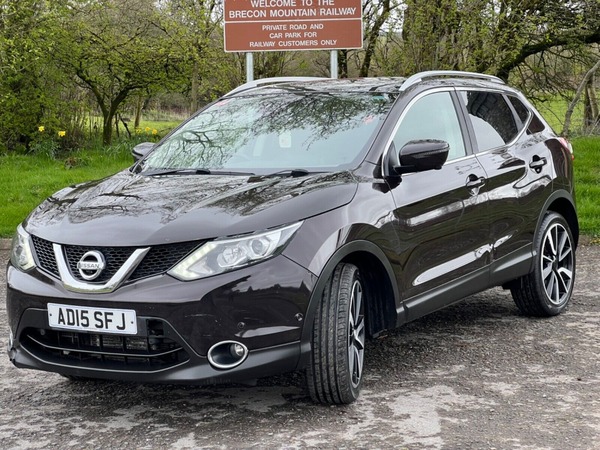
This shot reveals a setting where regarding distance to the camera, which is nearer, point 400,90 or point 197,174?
point 197,174

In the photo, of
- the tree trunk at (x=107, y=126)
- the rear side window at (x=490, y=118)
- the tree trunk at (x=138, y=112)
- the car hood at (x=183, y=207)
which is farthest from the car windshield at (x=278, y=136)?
the tree trunk at (x=138, y=112)

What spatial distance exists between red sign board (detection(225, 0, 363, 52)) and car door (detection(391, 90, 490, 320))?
673 centimetres

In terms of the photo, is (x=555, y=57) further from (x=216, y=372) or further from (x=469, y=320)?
(x=216, y=372)

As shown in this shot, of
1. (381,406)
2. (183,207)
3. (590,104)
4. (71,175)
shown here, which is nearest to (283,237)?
(183,207)

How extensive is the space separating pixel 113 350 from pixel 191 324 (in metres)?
0.41

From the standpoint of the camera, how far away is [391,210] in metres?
4.77

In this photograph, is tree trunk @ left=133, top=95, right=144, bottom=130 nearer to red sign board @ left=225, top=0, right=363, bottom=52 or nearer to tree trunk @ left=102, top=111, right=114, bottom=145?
tree trunk @ left=102, top=111, right=114, bottom=145

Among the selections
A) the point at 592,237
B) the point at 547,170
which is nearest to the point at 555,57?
the point at 592,237

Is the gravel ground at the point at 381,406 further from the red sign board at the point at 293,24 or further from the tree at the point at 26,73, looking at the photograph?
the tree at the point at 26,73

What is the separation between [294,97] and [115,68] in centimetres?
1148

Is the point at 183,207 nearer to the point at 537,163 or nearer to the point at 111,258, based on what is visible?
the point at 111,258

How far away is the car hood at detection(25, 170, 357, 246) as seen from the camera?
13.3 ft

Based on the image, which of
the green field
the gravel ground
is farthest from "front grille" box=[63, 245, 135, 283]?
the green field

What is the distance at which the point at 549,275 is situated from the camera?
255 inches
